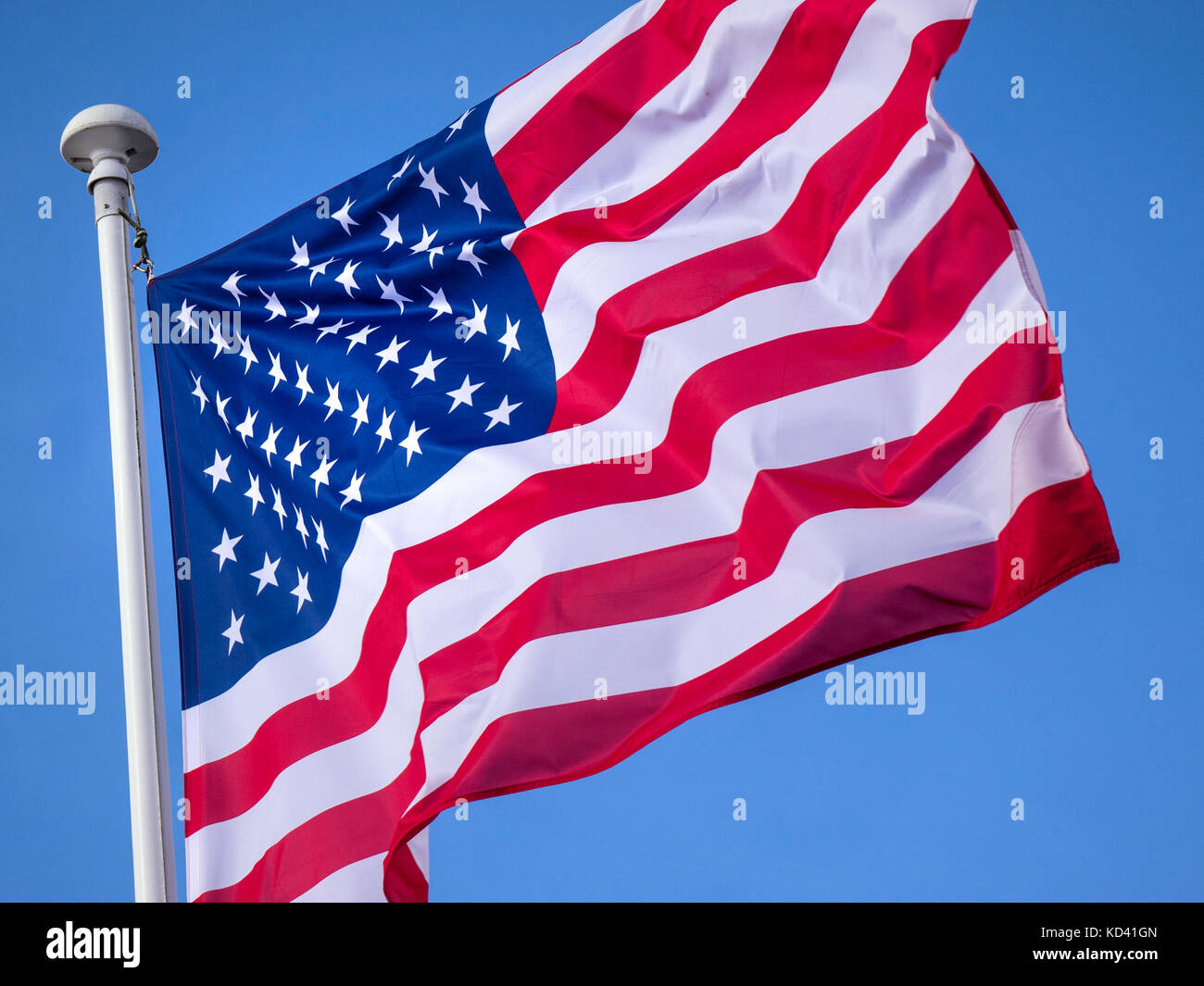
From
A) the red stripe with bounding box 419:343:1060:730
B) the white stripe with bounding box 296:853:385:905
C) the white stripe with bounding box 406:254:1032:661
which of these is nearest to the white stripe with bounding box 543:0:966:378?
the white stripe with bounding box 406:254:1032:661

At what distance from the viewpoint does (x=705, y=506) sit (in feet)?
18.2

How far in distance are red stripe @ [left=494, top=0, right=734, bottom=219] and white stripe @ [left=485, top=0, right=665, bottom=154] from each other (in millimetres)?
29

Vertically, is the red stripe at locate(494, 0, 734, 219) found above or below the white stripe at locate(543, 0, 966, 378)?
above

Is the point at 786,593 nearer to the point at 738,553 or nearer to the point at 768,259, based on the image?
the point at 738,553

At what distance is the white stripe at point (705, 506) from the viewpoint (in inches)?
211

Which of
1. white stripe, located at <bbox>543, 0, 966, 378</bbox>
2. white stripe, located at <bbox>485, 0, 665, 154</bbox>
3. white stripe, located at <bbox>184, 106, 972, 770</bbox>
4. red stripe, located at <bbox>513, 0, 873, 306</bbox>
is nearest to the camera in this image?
white stripe, located at <bbox>184, 106, 972, 770</bbox>

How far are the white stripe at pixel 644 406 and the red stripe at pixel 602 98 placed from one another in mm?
1014

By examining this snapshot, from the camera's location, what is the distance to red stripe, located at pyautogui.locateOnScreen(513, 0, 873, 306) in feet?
19.5

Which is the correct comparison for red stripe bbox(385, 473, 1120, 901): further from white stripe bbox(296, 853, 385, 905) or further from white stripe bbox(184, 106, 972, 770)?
white stripe bbox(184, 106, 972, 770)

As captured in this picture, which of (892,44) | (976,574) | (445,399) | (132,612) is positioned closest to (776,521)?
(976,574)

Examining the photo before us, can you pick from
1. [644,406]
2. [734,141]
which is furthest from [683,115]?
[644,406]

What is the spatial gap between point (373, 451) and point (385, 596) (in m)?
0.70

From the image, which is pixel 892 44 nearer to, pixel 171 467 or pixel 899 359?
pixel 899 359
